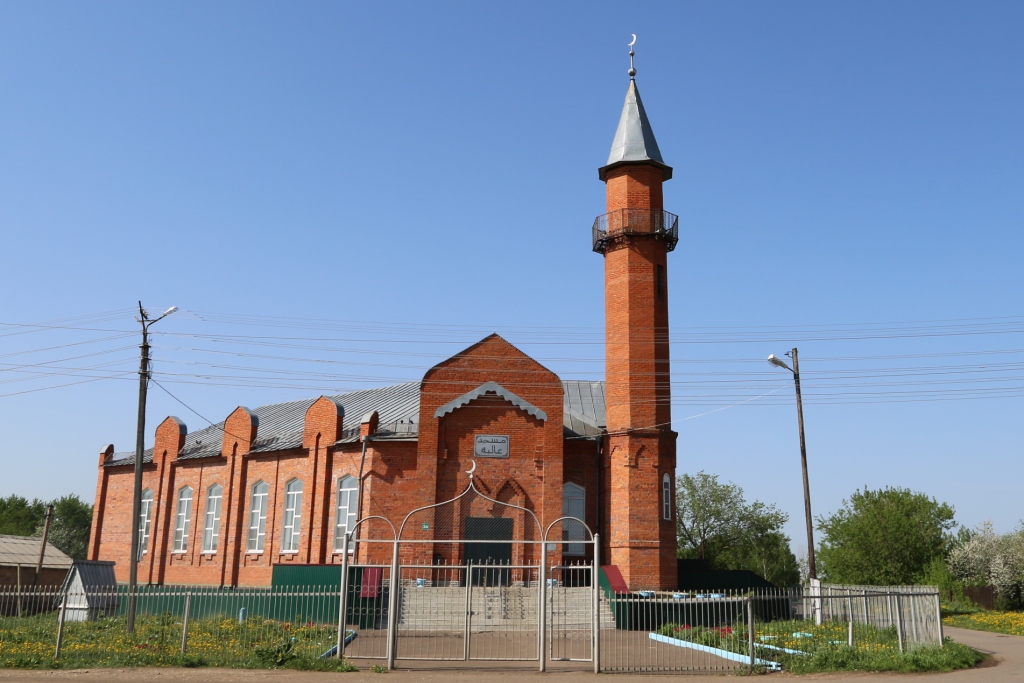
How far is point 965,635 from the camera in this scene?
81.6ft

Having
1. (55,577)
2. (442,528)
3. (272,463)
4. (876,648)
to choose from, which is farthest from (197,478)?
(876,648)

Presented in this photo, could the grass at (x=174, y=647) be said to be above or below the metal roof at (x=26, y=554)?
below

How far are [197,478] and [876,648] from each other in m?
29.0

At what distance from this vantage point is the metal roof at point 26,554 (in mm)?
37688

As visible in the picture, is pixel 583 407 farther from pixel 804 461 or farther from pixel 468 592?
pixel 468 592

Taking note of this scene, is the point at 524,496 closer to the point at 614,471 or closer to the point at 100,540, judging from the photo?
the point at 614,471

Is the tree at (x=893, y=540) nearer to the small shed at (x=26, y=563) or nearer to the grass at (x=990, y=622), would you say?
the grass at (x=990, y=622)

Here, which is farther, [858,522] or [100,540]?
[858,522]

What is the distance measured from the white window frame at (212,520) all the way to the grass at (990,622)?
27975 millimetres

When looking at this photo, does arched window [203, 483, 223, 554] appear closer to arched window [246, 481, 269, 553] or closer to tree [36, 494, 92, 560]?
arched window [246, 481, 269, 553]

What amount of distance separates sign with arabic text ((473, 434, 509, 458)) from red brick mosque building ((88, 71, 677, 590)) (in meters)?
0.07

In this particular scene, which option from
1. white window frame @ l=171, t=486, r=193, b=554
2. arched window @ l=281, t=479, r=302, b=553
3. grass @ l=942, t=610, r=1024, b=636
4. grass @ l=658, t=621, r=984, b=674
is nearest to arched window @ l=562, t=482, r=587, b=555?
arched window @ l=281, t=479, r=302, b=553

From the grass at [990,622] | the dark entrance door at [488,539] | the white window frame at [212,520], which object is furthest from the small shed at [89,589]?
the grass at [990,622]

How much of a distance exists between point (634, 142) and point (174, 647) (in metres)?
22.3
